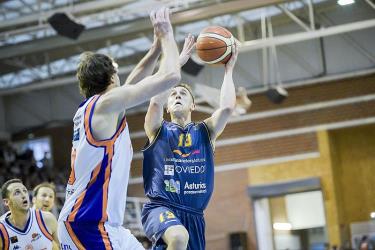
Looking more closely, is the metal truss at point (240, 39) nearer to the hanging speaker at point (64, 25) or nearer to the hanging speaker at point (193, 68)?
the hanging speaker at point (193, 68)

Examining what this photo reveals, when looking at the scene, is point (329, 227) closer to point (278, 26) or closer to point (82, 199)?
point (278, 26)

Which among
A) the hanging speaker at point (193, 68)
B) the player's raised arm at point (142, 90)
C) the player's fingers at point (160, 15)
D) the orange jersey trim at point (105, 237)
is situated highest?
the hanging speaker at point (193, 68)

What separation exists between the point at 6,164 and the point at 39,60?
3751mm

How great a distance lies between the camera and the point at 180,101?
657 cm

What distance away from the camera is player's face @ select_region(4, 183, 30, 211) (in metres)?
7.90

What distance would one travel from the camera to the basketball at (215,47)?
662cm

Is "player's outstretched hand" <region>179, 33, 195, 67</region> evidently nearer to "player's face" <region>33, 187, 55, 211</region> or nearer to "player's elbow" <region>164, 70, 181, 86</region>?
"player's elbow" <region>164, 70, 181, 86</region>

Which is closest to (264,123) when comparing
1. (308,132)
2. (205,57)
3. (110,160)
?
(308,132)

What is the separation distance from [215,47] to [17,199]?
3012mm

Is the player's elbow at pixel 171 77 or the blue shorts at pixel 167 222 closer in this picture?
the player's elbow at pixel 171 77

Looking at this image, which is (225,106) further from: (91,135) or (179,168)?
(91,135)

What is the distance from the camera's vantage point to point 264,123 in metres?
23.9

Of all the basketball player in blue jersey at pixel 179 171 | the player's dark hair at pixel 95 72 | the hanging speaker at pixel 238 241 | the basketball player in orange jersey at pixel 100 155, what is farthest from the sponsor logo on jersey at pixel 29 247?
the hanging speaker at pixel 238 241

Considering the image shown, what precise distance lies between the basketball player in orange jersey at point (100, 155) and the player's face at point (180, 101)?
2130mm
